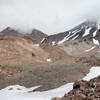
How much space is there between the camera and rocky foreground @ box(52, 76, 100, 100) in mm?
12284

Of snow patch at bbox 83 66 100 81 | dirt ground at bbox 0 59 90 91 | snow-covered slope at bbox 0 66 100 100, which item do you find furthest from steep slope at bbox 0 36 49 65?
snow-covered slope at bbox 0 66 100 100

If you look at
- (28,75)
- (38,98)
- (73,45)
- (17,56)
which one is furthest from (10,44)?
(73,45)

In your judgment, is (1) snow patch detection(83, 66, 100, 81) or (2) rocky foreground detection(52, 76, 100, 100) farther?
(1) snow patch detection(83, 66, 100, 81)

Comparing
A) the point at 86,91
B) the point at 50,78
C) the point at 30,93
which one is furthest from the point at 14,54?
the point at 86,91

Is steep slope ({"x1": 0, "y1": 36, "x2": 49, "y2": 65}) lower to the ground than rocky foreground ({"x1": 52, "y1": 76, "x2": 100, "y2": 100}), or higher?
higher

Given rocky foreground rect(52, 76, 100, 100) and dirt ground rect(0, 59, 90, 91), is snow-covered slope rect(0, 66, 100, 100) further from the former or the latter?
rocky foreground rect(52, 76, 100, 100)

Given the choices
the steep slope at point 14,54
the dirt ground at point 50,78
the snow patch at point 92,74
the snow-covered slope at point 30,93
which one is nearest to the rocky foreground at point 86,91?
the snow-covered slope at point 30,93

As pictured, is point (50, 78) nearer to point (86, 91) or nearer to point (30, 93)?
point (30, 93)

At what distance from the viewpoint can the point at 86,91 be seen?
13.1 metres

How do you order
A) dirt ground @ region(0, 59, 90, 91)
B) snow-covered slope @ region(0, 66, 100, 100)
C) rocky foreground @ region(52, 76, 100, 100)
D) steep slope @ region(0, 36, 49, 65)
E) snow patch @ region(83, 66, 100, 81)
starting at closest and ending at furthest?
rocky foreground @ region(52, 76, 100, 100) → snow-covered slope @ region(0, 66, 100, 100) → dirt ground @ region(0, 59, 90, 91) → snow patch @ region(83, 66, 100, 81) → steep slope @ region(0, 36, 49, 65)

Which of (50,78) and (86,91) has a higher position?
(50,78)

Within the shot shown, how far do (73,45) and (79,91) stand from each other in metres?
167

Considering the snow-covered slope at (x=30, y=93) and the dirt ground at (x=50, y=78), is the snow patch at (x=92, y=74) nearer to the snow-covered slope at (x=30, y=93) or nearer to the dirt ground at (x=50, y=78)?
the snow-covered slope at (x=30, y=93)

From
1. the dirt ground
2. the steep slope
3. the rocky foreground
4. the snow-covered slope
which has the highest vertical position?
the steep slope
